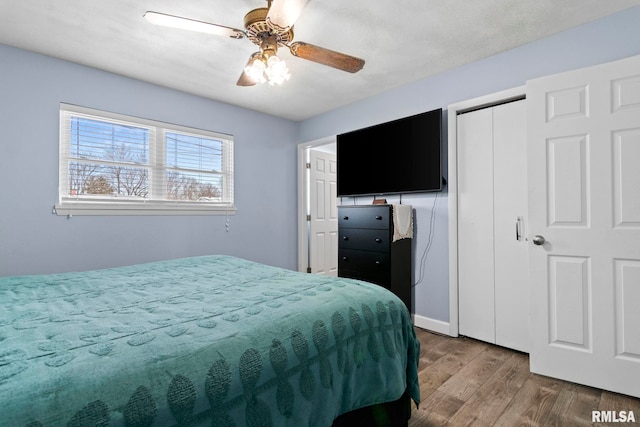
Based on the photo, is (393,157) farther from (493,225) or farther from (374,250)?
(493,225)

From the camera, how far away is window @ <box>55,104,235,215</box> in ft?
9.36

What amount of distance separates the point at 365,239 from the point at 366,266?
11.0 inches

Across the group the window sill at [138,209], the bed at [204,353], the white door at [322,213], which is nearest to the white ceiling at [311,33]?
the window sill at [138,209]

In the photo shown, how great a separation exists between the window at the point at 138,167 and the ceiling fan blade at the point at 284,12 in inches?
87.6

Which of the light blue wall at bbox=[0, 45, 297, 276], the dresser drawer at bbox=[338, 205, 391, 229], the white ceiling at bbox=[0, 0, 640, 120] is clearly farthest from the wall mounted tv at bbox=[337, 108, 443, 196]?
the light blue wall at bbox=[0, 45, 297, 276]

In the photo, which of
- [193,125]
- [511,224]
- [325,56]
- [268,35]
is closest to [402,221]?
[511,224]

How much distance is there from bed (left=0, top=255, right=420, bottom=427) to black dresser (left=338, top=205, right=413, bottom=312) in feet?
4.89

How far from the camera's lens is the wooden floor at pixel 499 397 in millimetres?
1711

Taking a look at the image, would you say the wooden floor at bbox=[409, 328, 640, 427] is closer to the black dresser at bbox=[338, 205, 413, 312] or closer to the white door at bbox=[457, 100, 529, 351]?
the white door at bbox=[457, 100, 529, 351]

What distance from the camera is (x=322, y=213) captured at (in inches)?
189

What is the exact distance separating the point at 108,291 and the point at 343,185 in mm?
2833

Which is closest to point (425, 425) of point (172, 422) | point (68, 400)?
point (172, 422)

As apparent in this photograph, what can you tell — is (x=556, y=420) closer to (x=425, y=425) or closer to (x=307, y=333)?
(x=425, y=425)

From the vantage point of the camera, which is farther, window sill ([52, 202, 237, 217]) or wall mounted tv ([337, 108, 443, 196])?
wall mounted tv ([337, 108, 443, 196])
